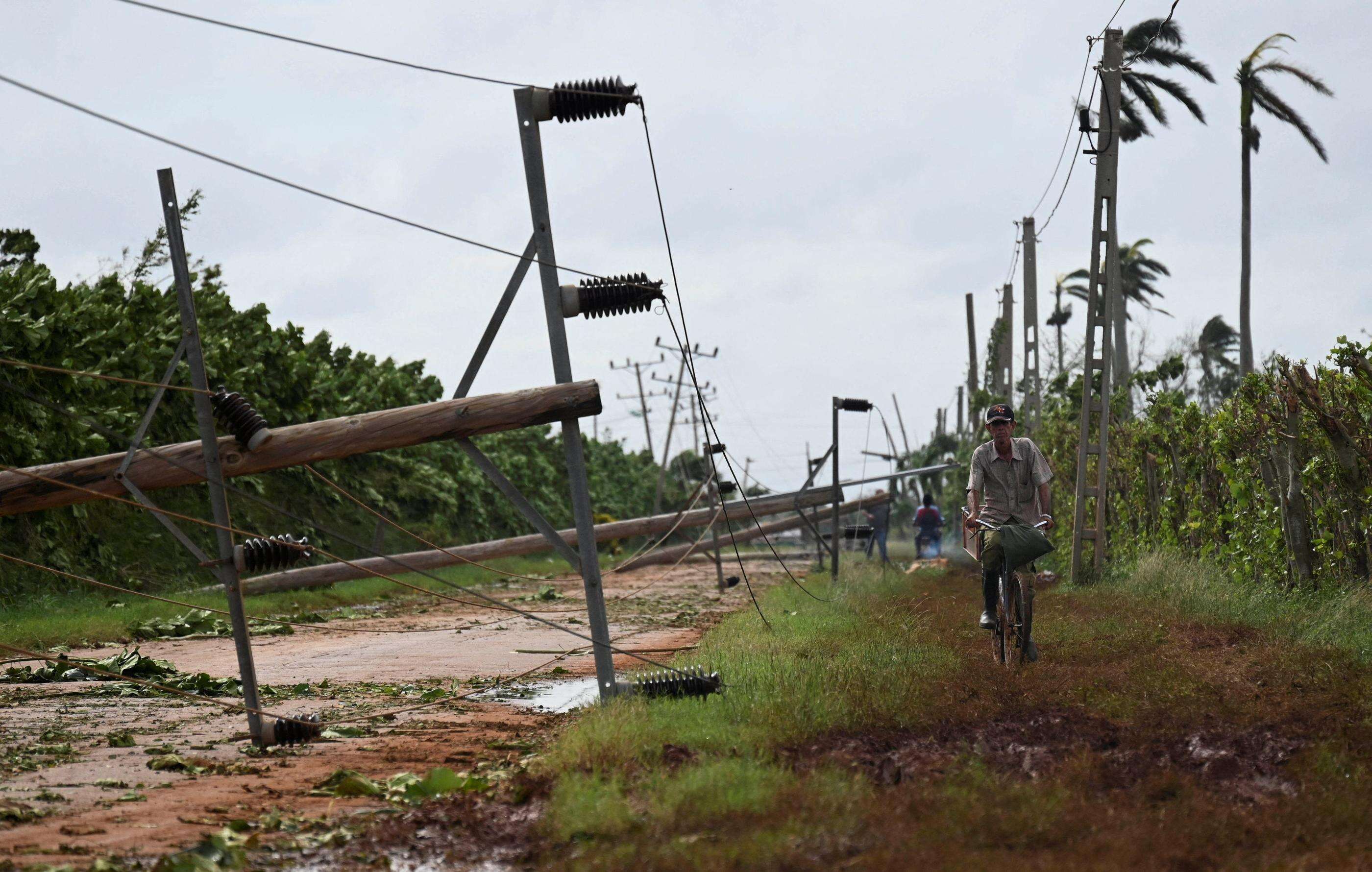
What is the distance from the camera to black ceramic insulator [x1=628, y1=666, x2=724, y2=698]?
8828mm

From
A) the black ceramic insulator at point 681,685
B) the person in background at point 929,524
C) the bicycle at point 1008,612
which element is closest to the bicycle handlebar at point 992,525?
the bicycle at point 1008,612

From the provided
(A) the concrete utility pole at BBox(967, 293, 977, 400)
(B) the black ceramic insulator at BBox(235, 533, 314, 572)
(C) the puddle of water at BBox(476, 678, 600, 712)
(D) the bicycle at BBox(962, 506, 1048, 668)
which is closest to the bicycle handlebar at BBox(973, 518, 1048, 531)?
(D) the bicycle at BBox(962, 506, 1048, 668)

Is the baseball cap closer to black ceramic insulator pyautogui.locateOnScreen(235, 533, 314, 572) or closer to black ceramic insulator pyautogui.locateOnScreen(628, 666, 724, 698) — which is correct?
black ceramic insulator pyautogui.locateOnScreen(628, 666, 724, 698)

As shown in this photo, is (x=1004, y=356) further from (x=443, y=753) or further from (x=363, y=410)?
(x=443, y=753)

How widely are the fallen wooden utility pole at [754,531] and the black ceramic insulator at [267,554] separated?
15.6 meters

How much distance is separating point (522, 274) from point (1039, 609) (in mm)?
8499

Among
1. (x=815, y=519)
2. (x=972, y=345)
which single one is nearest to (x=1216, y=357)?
(x=972, y=345)

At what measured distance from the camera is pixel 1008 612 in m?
10.3

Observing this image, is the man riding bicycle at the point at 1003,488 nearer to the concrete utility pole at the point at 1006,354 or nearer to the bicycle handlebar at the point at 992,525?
the bicycle handlebar at the point at 992,525

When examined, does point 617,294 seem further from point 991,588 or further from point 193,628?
point 193,628

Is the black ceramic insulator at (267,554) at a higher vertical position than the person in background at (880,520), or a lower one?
higher

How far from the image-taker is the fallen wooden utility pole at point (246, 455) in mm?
8156

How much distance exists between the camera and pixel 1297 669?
8.96 meters

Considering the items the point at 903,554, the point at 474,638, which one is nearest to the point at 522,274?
the point at 474,638
